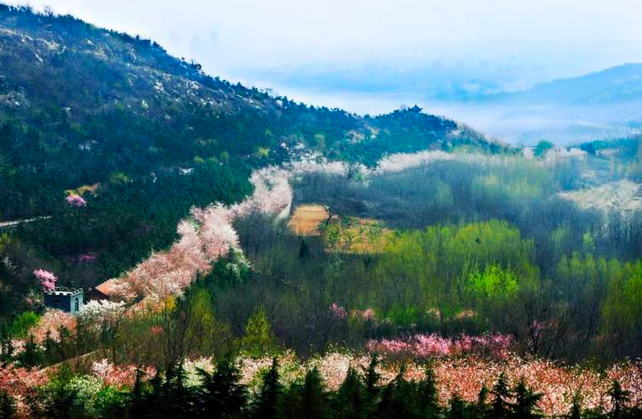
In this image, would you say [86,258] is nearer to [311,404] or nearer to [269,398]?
[269,398]

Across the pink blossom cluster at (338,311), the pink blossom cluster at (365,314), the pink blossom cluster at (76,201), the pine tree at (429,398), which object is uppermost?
the pink blossom cluster at (76,201)

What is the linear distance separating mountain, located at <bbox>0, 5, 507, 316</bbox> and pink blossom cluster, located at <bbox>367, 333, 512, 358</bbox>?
Result: 18.4 metres

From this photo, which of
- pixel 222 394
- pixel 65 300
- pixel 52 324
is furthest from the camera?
pixel 65 300

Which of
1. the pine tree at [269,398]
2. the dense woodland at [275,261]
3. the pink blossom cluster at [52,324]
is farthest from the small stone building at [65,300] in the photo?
the pine tree at [269,398]

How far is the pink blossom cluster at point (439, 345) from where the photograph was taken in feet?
137

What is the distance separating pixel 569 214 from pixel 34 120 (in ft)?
207

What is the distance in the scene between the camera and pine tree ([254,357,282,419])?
24.9m

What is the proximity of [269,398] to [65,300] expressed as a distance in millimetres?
21456

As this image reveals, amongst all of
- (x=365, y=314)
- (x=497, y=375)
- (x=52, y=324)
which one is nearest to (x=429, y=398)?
(x=497, y=375)

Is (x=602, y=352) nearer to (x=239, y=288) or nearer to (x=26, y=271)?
(x=239, y=288)

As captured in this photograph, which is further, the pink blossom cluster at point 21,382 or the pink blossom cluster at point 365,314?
the pink blossom cluster at point 365,314

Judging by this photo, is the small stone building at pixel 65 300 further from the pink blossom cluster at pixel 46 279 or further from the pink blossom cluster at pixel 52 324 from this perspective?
the pink blossom cluster at pixel 46 279

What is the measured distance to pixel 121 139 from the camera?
8625cm

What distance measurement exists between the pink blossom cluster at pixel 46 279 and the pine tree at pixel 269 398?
77.5ft
